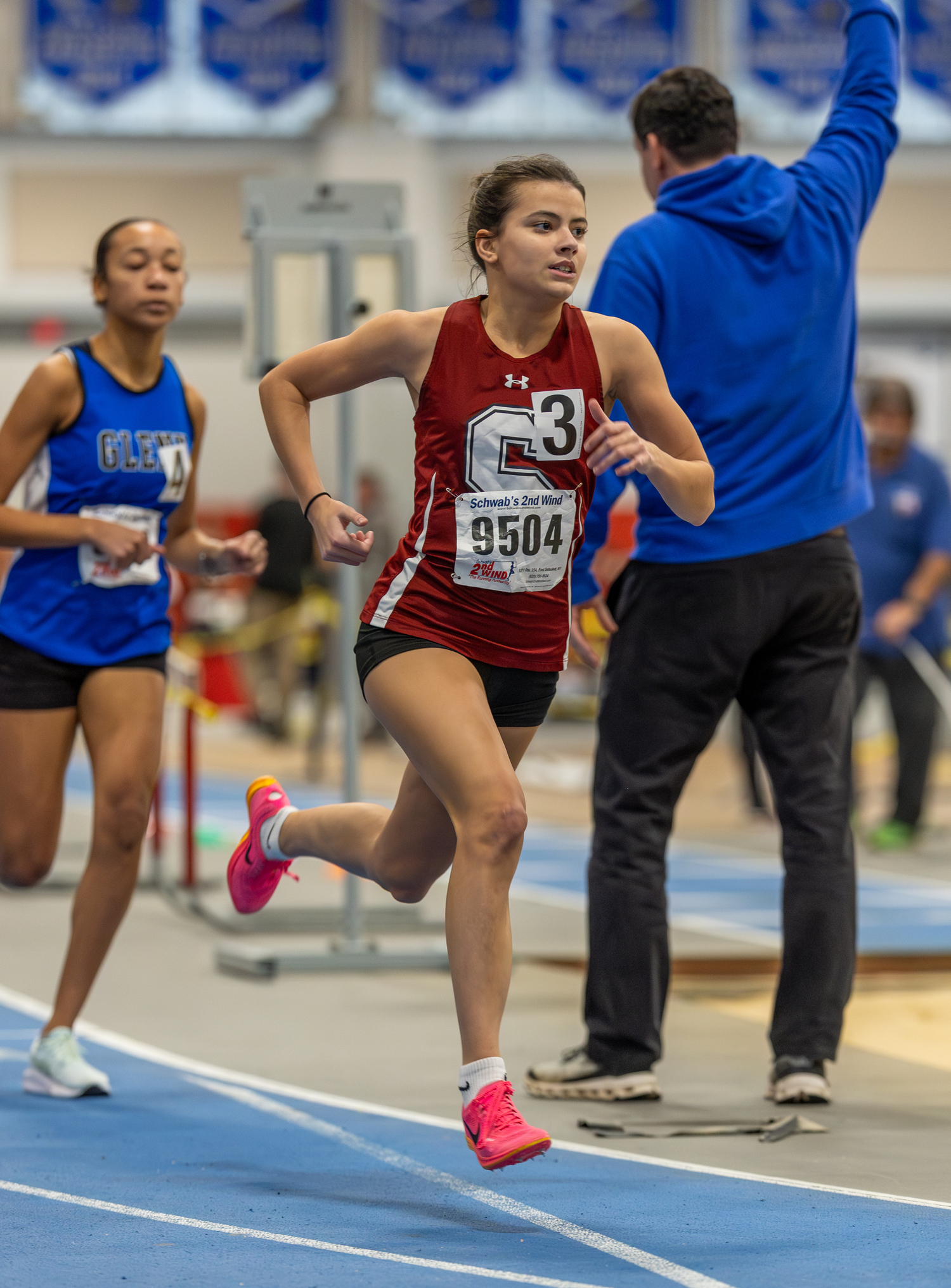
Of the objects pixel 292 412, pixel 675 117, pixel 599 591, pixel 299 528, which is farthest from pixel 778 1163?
pixel 299 528

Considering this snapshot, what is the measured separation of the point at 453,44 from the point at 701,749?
1253 centimetres

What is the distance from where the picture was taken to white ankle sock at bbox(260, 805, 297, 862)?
423cm

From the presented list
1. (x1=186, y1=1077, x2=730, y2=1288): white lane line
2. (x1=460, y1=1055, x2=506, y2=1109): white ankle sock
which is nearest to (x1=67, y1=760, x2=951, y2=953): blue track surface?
(x1=186, y1=1077, x2=730, y2=1288): white lane line

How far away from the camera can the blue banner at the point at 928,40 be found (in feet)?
50.5

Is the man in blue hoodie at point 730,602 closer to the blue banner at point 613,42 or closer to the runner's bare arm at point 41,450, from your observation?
the runner's bare arm at point 41,450

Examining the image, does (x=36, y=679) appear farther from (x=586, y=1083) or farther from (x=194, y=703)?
(x=194, y=703)

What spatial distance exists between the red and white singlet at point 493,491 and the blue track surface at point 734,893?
10.5 ft

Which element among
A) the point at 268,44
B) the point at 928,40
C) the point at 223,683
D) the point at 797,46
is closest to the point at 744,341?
the point at 797,46

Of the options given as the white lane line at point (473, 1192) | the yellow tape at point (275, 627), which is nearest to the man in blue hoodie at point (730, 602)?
the white lane line at point (473, 1192)

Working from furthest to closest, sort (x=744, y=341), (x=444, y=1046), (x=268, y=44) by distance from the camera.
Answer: (x=268, y=44) < (x=444, y=1046) < (x=744, y=341)

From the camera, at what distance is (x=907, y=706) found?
905cm

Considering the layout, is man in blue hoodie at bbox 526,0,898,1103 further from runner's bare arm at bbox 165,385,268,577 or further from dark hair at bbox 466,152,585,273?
runner's bare arm at bbox 165,385,268,577

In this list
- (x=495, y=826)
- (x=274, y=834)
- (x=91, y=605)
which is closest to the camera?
(x=495, y=826)

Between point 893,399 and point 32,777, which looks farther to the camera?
point 893,399
